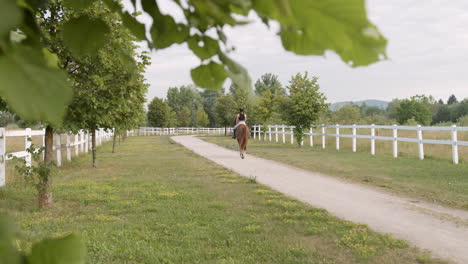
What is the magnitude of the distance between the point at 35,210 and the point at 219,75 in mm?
7043

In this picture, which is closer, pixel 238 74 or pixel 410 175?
pixel 238 74

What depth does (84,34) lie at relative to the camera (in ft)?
2.48

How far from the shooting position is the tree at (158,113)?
62.8 m

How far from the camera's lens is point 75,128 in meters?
6.99

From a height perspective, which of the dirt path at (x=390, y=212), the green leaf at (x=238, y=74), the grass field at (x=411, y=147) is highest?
the green leaf at (x=238, y=74)

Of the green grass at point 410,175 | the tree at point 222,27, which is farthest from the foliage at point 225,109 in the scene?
the tree at point 222,27

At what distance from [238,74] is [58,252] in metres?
0.43

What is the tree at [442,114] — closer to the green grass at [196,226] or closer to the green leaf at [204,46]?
the green grass at [196,226]

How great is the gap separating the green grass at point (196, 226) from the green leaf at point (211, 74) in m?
2.11

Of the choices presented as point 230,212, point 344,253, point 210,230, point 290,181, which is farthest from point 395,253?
point 290,181

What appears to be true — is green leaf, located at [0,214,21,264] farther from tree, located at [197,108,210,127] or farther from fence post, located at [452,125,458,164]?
tree, located at [197,108,210,127]

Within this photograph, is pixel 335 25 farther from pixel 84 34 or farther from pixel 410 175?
pixel 410 175

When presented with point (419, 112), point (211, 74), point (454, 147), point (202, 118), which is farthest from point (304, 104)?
point (419, 112)

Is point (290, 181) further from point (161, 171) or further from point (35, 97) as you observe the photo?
point (35, 97)
